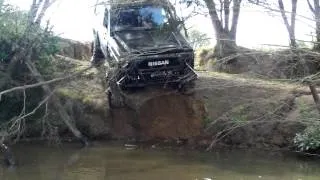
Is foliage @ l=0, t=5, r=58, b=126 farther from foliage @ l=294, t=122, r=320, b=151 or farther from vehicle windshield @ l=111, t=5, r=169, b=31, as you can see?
foliage @ l=294, t=122, r=320, b=151

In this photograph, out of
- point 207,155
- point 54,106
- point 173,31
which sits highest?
point 173,31

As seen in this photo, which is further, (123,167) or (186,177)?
(123,167)

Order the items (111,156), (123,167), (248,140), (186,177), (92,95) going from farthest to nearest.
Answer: (92,95) → (248,140) → (111,156) → (123,167) → (186,177)

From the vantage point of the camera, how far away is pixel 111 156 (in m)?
13.4

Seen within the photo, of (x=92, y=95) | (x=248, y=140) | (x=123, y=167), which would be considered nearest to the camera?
(x=123, y=167)

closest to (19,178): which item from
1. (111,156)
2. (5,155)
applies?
(5,155)

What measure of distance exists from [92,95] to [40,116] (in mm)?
1703

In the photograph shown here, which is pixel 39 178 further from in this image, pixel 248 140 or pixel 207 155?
pixel 248 140

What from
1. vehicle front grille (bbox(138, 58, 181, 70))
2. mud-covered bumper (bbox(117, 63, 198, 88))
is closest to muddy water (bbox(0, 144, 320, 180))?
mud-covered bumper (bbox(117, 63, 198, 88))

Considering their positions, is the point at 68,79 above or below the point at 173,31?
below

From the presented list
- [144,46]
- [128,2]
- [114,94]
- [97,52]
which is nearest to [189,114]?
[114,94]

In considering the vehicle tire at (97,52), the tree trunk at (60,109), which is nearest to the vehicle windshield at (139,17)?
the tree trunk at (60,109)

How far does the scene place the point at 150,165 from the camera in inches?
487

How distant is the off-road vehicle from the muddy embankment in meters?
0.59
